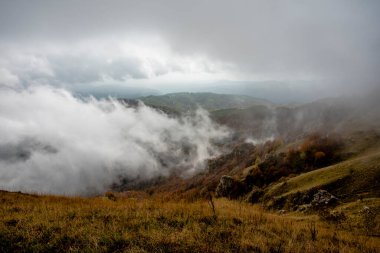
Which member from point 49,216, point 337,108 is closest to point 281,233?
point 49,216

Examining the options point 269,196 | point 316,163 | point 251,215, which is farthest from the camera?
point 316,163

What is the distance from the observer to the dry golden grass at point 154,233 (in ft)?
24.4

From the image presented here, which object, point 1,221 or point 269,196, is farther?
point 269,196

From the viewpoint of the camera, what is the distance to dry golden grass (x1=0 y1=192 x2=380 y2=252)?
7430 mm

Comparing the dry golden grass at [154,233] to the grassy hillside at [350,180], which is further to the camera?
the grassy hillside at [350,180]

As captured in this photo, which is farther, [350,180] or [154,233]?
[350,180]

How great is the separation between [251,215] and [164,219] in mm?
4247

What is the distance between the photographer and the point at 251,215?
11359 millimetres

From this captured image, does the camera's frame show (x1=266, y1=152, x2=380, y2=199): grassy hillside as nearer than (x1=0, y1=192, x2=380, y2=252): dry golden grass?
No

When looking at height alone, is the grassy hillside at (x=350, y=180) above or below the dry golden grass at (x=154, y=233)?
below

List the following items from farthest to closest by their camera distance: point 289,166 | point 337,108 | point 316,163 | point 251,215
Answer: point 337,108, point 289,166, point 316,163, point 251,215

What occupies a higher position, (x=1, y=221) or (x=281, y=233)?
(x=1, y=221)

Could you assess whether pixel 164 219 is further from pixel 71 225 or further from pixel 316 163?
pixel 316 163

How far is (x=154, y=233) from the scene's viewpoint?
8.23 metres
